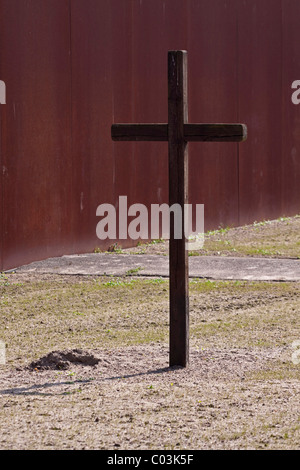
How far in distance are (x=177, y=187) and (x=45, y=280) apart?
170 inches

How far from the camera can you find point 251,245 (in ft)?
45.4

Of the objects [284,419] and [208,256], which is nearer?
[284,419]

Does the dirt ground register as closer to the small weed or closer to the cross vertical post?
the cross vertical post

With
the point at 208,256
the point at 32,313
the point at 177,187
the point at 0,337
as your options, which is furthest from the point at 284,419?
the point at 208,256

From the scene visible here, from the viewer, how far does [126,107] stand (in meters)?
13.5

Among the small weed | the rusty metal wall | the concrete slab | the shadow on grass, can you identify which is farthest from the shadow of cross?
the rusty metal wall

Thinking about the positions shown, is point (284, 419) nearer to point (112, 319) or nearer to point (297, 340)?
point (297, 340)

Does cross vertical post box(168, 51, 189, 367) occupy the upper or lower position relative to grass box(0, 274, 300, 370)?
upper

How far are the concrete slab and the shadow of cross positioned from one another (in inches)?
154

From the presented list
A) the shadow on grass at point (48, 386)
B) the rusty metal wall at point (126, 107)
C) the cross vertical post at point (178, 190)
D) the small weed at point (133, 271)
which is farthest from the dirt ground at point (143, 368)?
the rusty metal wall at point (126, 107)

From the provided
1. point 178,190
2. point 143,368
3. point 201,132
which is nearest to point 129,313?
point 143,368

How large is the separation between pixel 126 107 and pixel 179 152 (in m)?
7.04

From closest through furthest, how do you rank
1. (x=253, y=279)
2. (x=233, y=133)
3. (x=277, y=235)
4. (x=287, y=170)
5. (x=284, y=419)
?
(x=284, y=419), (x=233, y=133), (x=253, y=279), (x=277, y=235), (x=287, y=170)

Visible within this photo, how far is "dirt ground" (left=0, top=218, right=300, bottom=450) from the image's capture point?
16.8 ft
